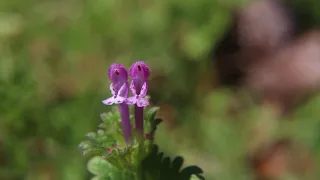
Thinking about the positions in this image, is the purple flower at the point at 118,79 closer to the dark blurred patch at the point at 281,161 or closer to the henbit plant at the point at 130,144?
Result: the henbit plant at the point at 130,144

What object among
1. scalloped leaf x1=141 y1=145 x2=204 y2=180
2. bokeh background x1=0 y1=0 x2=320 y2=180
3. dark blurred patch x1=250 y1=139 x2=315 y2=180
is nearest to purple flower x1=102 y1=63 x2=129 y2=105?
scalloped leaf x1=141 y1=145 x2=204 y2=180

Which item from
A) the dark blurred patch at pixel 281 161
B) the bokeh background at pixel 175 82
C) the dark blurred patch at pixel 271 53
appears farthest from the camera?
the dark blurred patch at pixel 271 53

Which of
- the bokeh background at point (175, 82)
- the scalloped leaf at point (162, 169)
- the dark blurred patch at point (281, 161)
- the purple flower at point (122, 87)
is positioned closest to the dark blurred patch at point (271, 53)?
the bokeh background at point (175, 82)

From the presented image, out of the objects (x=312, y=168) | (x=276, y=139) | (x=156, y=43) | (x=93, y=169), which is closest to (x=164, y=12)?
(x=156, y=43)

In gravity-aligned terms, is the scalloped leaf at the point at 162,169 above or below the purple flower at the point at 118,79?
below

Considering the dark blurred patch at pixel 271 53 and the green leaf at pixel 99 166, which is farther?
the dark blurred patch at pixel 271 53

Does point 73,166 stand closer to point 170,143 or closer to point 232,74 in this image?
point 170,143
